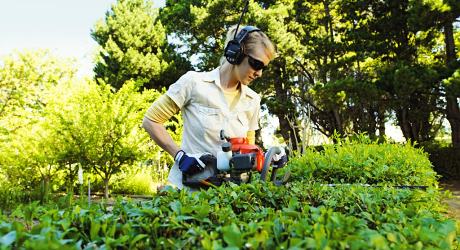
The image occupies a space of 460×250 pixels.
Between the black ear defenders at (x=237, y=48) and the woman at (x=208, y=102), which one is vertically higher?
the black ear defenders at (x=237, y=48)

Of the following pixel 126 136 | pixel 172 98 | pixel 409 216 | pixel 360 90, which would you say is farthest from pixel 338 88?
pixel 409 216

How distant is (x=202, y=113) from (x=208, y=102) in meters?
0.08

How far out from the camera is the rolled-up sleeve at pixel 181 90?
8.88ft

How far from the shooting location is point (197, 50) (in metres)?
22.5

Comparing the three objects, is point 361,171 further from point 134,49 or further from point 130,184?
point 134,49

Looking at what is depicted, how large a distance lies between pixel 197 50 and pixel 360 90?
1026 cm

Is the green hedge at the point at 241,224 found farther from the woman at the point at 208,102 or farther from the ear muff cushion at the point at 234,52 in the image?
the ear muff cushion at the point at 234,52

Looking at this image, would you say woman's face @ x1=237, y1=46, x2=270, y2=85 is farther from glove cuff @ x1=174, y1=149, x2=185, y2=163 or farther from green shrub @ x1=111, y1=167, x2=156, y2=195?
green shrub @ x1=111, y1=167, x2=156, y2=195

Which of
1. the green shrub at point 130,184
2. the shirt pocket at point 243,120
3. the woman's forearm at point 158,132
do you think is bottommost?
the green shrub at point 130,184

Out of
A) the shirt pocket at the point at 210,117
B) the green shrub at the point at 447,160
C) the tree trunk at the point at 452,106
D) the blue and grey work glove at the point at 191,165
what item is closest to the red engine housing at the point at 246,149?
the blue and grey work glove at the point at 191,165

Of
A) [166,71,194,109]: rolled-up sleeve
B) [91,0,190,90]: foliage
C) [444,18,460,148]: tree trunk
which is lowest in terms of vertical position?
[166,71,194,109]: rolled-up sleeve

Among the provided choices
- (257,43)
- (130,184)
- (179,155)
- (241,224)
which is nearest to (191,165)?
(179,155)

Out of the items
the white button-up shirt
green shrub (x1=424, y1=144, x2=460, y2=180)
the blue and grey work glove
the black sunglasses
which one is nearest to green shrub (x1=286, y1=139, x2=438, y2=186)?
the white button-up shirt

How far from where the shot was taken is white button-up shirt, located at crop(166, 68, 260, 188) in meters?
2.72
